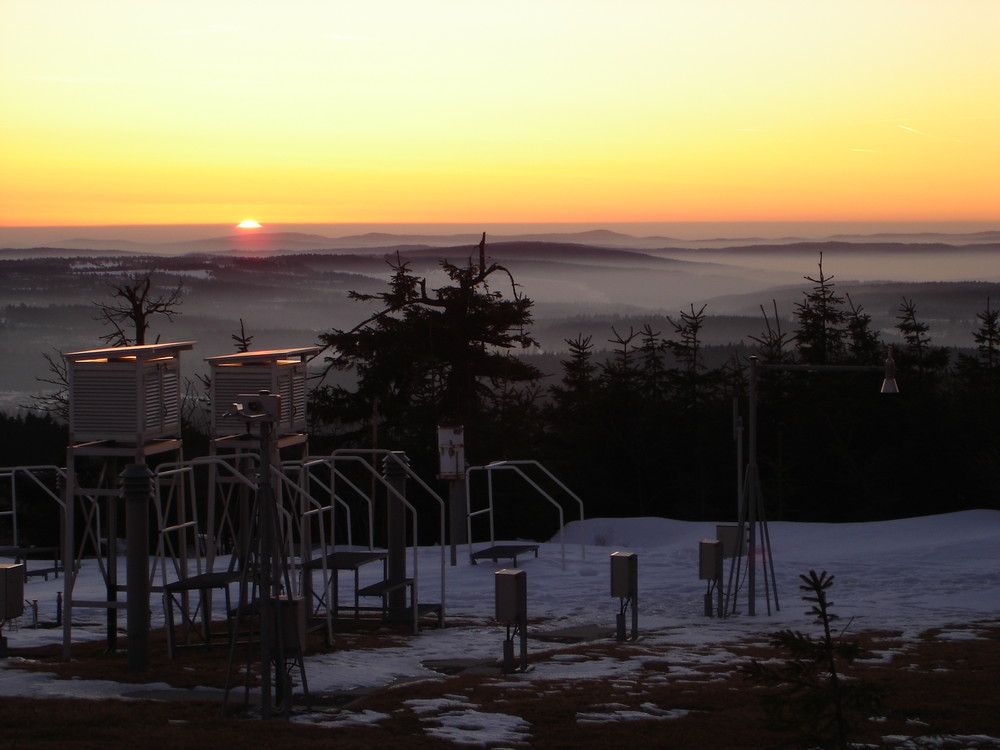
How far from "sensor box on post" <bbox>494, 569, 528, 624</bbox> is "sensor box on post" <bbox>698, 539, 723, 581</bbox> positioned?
4.04 metres

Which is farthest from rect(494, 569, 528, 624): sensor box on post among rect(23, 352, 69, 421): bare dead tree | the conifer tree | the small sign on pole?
the conifer tree

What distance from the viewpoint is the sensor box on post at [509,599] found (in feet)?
34.0

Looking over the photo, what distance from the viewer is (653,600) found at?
49.1 feet

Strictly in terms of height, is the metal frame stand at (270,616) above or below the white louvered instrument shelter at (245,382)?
below

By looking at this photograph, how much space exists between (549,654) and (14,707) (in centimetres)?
491

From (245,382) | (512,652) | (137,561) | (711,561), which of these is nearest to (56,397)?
(245,382)

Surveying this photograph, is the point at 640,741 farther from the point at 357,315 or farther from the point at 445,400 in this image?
the point at 357,315

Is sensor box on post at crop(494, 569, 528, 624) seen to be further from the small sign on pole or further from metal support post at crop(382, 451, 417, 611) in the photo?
the small sign on pole

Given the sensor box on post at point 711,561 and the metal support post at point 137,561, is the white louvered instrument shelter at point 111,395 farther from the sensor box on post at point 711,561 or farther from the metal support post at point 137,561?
the sensor box on post at point 711,561

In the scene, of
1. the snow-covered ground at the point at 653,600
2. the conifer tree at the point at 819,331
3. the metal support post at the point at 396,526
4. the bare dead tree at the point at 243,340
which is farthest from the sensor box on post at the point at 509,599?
the conifer tree at the point at 819,331

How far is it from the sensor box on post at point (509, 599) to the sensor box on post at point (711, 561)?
404cm

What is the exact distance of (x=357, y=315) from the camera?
11106 cm

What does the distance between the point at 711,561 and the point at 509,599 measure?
429 cm

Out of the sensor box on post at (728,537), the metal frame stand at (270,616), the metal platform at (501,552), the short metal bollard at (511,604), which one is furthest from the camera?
the metal platform at (501,552)
